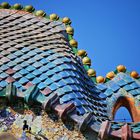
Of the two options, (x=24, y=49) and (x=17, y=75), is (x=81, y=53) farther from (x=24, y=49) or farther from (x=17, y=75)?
(x=17, y=75)

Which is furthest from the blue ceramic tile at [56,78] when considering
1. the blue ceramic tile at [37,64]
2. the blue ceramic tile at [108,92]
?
the blue ceramic tile at [108,92]

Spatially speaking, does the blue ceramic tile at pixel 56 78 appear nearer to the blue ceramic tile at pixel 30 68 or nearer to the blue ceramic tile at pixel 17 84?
the blue ceramic tile at pixel 30 68

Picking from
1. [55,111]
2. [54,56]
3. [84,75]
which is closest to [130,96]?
[84,75]

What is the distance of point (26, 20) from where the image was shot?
36.5 feet

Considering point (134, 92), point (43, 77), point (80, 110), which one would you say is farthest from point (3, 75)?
point (134, 92)

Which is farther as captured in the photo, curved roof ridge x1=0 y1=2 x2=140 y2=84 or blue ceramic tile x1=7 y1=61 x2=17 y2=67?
curved roof ridge x1=0 y1=2 x2=140 y2=84

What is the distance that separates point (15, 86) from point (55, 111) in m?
0.73

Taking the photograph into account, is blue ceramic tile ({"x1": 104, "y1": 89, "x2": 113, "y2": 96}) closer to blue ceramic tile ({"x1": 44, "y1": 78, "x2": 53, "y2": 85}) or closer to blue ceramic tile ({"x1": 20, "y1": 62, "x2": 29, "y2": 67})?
blue ceramic tile ({"x1": 44, "y1": 78, "x2": 53, "y2": 85})

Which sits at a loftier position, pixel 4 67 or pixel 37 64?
pixel 37 64

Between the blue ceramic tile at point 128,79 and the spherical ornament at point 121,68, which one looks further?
the spherical ornament at point 121,68

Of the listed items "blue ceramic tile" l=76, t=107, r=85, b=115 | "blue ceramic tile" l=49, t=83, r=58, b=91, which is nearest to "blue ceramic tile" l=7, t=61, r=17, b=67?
"blue ceramic tile" l=49, t=83, r=58, b=91

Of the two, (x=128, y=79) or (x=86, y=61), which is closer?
(x=128, y=79)

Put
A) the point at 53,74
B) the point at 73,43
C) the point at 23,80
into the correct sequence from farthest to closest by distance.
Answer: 1. the point at 73,43
2. the point at 53,74
3. the point at 23,80

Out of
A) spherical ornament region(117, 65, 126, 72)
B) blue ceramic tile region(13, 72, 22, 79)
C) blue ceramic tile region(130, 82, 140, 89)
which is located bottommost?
blue ceramic tile region(13, 72, 22, 79)
